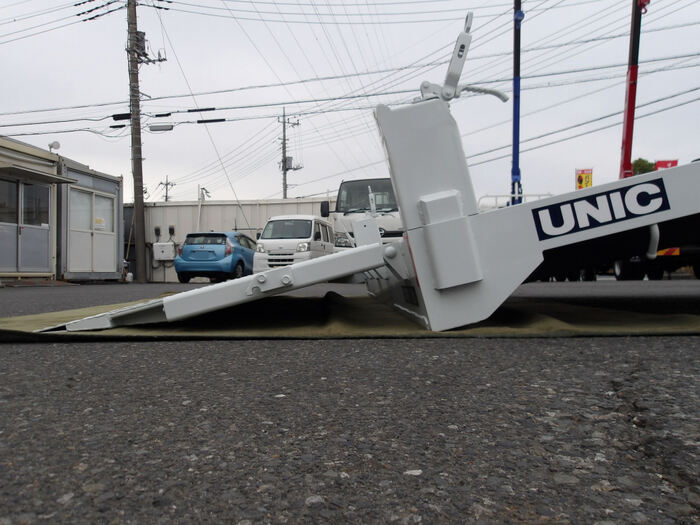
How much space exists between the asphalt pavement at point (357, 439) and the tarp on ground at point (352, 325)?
0.60 m

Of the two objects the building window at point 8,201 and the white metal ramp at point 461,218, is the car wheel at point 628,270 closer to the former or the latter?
the white metal ramp at point 461,218

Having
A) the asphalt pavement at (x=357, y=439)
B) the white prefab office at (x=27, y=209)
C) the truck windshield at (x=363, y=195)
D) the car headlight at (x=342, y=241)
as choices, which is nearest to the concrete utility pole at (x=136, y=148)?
the white prefab office at (x=27, y=209)

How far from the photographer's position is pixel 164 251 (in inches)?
799

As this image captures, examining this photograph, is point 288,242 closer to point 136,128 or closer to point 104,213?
point 104,213

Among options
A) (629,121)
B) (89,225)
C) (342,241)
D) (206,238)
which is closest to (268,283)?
(629,121)

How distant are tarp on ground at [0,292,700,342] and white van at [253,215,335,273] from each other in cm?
835

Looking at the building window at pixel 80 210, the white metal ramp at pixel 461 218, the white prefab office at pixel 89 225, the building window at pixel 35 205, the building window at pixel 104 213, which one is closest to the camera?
the white metal ramp at pixel 461 218

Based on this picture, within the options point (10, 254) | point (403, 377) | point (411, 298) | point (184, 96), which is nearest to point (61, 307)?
point (411, 298)

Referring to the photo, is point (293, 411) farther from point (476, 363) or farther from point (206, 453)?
point (476, 363)

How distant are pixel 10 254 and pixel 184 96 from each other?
13053 millimetres

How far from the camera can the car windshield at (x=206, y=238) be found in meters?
14.9

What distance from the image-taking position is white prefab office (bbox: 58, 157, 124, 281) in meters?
15.6

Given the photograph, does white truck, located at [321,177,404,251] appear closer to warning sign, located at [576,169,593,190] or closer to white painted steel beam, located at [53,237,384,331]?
warning sign, located at [576,169,593,190]

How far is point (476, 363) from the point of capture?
250 centimetres
